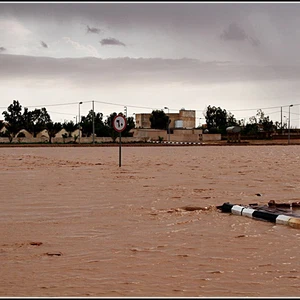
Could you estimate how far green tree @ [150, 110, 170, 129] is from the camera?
147125mm

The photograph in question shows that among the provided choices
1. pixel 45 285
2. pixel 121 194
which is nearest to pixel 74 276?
pixel 45 285

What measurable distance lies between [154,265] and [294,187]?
911cm

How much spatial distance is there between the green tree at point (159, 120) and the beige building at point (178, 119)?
869 centimetres

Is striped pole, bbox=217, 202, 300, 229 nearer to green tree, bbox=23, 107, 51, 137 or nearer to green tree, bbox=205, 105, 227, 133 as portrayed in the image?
green tree, bbox=23, 107, 51, 137

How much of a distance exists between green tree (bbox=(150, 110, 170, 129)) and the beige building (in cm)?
869

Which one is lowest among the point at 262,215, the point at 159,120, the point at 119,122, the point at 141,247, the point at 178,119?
the point at 141,247

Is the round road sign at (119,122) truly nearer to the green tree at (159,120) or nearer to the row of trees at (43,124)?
the row of trees at (43,124)

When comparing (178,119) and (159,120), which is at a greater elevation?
(178,119)

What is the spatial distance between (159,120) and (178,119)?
56.8 feet

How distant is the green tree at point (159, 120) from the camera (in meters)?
147

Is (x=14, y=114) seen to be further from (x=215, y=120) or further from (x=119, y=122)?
(x=119, y=122)

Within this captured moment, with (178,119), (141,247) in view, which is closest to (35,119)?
(178,119)

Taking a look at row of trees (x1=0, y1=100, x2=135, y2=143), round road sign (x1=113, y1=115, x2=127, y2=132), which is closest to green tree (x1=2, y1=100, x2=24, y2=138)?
row of trees (x1=0, y1=100, x2=135, y2=143)

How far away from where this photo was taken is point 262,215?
8906 mm
